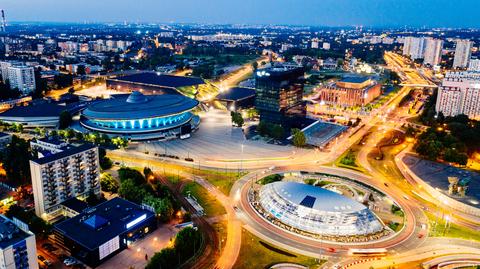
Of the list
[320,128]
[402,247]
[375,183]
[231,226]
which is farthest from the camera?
[320,128]

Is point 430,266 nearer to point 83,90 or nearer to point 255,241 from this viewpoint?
point 255,241

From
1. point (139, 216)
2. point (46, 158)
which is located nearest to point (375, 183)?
point (139, 216)

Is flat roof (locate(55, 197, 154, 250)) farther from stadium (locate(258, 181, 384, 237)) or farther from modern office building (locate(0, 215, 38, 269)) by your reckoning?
stadium (locate(258, 181, 384, 237))

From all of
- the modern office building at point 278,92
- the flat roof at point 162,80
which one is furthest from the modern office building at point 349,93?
the flat roof at point 162,80

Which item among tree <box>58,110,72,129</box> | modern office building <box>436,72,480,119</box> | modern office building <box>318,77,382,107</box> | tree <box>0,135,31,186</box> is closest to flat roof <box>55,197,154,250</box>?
tree <box>0,135,31,186</box>

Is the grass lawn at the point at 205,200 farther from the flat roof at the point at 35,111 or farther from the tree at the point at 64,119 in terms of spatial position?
the flat roof at the point at 35,111

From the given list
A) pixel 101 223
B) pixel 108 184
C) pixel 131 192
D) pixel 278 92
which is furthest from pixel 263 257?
pixel 278 92
